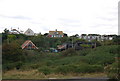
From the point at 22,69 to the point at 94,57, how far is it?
22.5ft

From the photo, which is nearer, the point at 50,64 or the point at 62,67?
the point at 62,67

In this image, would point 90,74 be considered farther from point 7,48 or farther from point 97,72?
point 7,48

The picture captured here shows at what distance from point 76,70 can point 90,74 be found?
1.00m

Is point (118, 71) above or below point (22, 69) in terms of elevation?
above

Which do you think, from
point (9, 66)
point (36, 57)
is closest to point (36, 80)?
point (9, 66)

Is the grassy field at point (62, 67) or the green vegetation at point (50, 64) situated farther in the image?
the green vegetation at point (50, 64)

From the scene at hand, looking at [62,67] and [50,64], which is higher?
[62,67]

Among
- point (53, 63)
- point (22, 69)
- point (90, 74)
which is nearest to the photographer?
point (90, 74)

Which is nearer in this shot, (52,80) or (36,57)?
(52,80)

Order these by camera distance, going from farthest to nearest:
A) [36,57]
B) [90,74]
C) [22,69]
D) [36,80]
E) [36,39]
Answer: [36,39] → [36,57] → [22,69] → [90,74] → [36,80]

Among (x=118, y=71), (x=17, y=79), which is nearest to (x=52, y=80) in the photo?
(x=17, y=79)

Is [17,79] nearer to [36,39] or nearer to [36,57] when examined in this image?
[36,57]

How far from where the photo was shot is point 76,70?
12227 millimetres

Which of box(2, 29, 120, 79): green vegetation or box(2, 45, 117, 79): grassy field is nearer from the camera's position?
box(2, 45, 117, 79): grassy field
